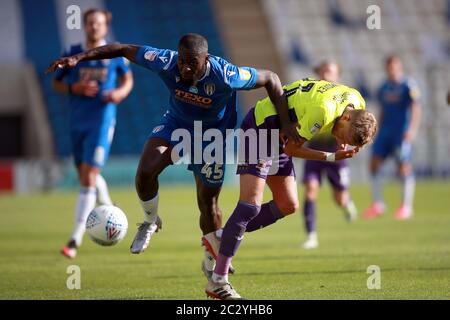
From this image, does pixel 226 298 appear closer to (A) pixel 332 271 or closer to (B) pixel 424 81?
(A) pixel 332 271

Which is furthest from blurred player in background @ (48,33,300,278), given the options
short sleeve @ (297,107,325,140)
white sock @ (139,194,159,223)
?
short sleeve @ (297,107,325,140)

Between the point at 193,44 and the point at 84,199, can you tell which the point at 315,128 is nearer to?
the point at 193,44

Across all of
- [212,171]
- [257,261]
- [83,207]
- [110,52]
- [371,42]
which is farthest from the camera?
[371,42]

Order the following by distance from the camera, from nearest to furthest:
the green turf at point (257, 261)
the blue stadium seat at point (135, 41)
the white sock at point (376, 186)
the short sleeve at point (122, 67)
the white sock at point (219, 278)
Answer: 1. the white sock at point (219, 278)
2. the green turf at point (257, 261)
3. the short sleeve at point (122, 67)
4. the white sock at point (376, 186)
5. the blue stadium seat at point (135, 41)

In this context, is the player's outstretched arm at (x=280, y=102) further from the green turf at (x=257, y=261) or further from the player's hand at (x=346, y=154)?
the green turf at (x=257, y=261)

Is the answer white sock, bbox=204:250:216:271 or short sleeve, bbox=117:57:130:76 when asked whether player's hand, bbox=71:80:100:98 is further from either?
white sock, bbox=204:250:216:271

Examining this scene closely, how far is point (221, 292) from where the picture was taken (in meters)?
7.11

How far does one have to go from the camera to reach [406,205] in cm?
1652

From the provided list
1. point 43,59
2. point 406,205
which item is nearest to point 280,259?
point 406,205

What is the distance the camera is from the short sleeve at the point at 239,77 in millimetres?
7324

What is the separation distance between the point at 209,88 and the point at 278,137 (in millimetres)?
801

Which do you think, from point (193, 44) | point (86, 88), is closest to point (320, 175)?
point (86, 88)

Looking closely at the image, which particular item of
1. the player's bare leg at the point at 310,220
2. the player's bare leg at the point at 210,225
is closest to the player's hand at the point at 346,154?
the player's bare leg at the point at 210,225

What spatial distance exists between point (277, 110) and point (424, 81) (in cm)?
2775
